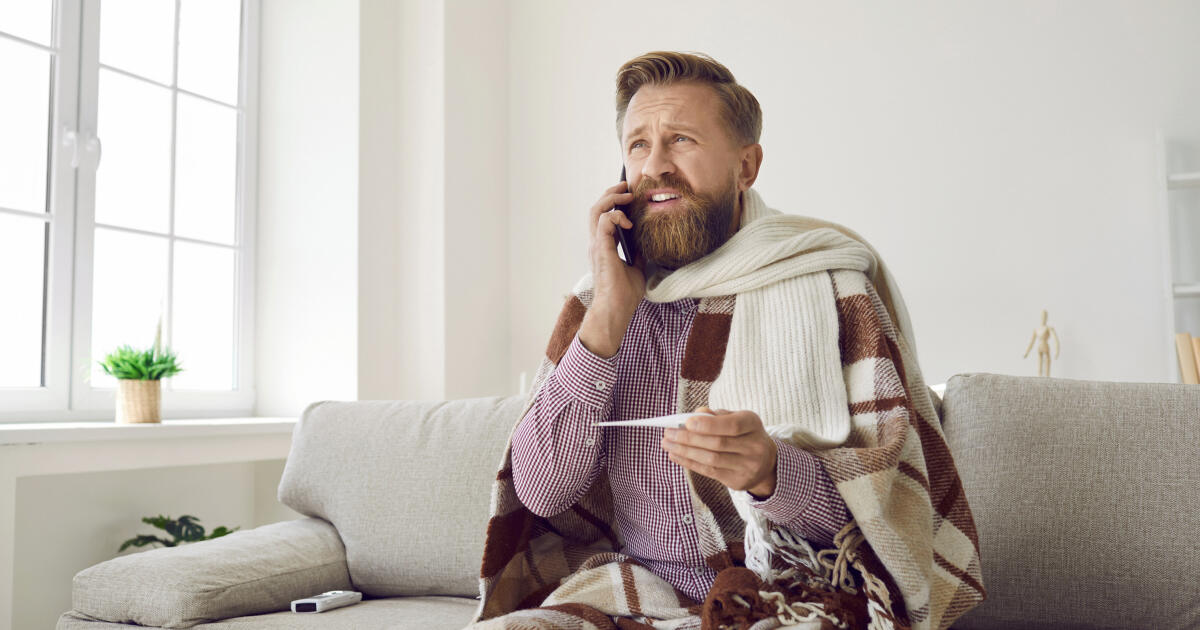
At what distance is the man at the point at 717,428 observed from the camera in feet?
4.19

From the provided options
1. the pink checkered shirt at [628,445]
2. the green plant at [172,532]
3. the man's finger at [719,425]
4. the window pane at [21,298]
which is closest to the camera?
the man's finger at [719,425]

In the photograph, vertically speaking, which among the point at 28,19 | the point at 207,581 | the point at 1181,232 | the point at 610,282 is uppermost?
the point at 28,19

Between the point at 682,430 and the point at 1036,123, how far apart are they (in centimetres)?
265

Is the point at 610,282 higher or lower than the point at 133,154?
lower

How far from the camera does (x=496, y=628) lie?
138cm

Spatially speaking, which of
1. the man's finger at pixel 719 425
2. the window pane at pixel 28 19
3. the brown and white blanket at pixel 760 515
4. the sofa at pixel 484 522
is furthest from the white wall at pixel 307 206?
the man's finger at pixel 719 425

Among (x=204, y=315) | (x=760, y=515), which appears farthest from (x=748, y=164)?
(x=204, y=315)

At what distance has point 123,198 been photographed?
329 centimetres

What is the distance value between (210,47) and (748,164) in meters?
2.72

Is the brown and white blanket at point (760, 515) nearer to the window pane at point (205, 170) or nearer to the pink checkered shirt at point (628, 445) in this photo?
the pink checkered shirt at point (628, 445)

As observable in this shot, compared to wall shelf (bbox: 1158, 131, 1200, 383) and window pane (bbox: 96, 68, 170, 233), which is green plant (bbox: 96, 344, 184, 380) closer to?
window pane (bbox: 96, 68, 170, 233)

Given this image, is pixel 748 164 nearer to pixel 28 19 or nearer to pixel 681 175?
pixel 681 175

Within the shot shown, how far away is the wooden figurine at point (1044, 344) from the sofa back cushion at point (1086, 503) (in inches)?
61.7

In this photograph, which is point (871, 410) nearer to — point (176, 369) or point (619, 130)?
point (619, 130)
